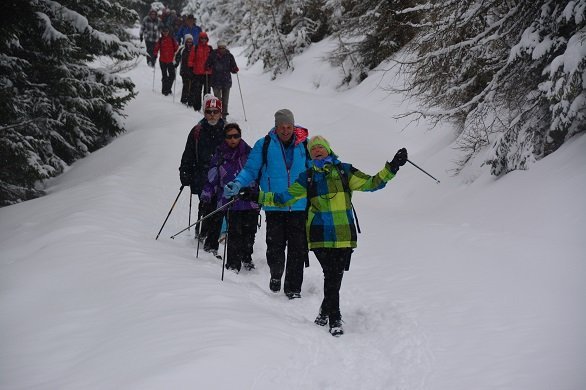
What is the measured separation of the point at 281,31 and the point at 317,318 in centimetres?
2157

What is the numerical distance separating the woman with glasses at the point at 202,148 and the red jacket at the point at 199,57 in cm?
1000

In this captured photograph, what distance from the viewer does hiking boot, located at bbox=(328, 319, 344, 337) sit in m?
5.08

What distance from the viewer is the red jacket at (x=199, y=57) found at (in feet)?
55.9

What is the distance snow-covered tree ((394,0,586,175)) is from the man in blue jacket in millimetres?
3665

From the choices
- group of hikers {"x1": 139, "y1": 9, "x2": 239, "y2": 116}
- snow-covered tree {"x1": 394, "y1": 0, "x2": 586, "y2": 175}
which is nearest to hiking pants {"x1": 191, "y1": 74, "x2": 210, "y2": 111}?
group of hikers {"x1": 139, "y1": 9, "x2": 239, "y2": 116}

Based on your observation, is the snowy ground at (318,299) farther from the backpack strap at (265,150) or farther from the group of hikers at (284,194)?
the backpack strap at (265,150)

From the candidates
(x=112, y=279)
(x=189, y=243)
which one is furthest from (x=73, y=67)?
(x=112, y=279)

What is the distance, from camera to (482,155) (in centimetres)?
945

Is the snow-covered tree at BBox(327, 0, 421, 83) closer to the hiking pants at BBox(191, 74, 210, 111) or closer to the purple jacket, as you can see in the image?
the hiking pants at BBox(191, 74, 210, 111)

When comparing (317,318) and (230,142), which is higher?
(230,142)

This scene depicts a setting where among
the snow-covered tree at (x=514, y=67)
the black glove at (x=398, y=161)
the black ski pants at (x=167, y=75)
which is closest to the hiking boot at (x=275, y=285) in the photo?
the black glove at (x=398, y=161)

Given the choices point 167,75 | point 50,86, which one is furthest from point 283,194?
point 167,75

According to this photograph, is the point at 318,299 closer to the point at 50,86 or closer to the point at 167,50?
the point at 50,86

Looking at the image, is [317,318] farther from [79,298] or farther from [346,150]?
[346,150]
